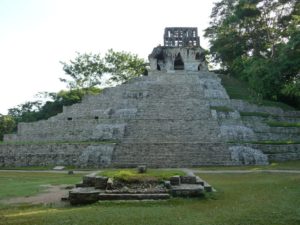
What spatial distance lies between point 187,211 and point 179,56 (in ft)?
121

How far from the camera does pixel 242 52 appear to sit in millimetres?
40906

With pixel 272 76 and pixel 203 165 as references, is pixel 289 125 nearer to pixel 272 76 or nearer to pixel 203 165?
pixel 203 165

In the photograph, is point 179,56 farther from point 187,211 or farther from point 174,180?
point 187,211

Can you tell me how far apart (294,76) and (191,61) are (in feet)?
98.5

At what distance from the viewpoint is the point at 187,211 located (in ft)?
28.5

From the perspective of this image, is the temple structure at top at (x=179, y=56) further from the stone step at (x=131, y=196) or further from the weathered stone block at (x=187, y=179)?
the stone step at (x=131, y=196)

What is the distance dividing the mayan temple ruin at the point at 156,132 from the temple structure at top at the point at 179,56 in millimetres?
8979

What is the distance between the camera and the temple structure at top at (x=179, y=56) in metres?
44.1

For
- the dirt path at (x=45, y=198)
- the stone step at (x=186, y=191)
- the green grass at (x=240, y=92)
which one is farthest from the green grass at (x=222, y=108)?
the stone step at (x=186, y=191)

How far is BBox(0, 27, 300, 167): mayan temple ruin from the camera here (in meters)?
21.1

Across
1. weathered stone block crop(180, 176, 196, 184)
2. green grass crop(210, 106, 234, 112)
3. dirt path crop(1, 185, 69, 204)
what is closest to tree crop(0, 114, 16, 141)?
green grass crop(210, 106, 234, 112)

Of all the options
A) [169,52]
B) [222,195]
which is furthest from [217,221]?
[169,52]

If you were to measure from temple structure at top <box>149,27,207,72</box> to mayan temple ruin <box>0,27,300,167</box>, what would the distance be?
898 centimetres

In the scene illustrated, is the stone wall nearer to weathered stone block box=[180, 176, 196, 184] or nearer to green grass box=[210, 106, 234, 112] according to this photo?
green grass box=[210, 106, 234, 112]
